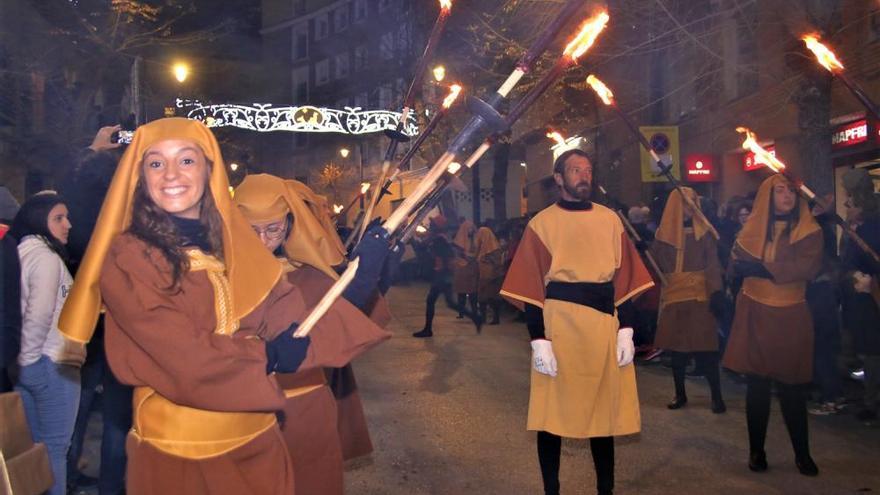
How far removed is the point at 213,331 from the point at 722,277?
20.7 ft

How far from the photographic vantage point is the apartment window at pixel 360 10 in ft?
144

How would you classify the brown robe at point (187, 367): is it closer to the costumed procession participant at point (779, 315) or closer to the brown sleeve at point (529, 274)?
the brown sleeve at point (529, 274)

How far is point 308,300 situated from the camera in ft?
12.2

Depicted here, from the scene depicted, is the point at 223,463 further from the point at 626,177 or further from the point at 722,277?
the point at 626,177

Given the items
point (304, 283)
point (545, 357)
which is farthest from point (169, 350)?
point (545, 357)

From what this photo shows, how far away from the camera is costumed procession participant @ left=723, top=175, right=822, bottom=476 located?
17.5 feet

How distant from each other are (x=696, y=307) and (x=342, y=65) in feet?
148

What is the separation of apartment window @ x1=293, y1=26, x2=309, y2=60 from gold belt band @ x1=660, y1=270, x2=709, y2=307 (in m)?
49.4

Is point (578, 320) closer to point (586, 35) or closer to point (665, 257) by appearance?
point (586, 35)

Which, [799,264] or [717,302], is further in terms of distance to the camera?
[717,302]

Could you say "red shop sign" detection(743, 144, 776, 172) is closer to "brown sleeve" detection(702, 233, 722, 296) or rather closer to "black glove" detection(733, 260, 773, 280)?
"brown sleeve" detection(702, 233, 722, 296)

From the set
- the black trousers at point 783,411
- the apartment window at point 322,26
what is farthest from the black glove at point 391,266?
the apartment window at point 322,26

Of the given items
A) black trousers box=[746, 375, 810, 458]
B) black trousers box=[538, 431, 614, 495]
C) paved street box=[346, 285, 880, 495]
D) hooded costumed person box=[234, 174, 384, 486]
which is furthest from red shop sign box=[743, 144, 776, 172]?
hooded costumed person box=[234, 174, 384, 486]

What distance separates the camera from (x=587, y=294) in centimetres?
449
